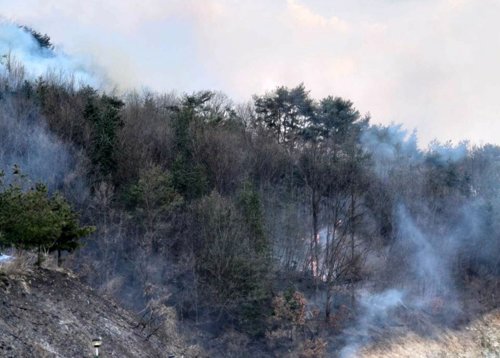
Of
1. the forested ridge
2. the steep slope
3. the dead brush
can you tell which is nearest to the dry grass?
the forested ridge

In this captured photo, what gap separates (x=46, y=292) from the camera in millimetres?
13188

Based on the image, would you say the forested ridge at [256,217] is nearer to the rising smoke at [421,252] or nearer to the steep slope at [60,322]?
the rising smoke at [421,252]

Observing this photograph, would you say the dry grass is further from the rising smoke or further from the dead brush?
the dead brush

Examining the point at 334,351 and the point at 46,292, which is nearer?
the point at 46,292

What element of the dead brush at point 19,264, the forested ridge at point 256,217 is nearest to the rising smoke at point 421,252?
the forested ridge at point 256,217

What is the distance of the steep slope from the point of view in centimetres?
1093

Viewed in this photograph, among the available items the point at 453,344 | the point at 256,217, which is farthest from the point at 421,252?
the point at 256,217

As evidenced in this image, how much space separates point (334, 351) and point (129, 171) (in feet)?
48.9

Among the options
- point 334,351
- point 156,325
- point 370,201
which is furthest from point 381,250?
point 156,325

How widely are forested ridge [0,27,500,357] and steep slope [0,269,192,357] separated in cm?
135

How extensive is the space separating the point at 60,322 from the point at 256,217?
1673 cm

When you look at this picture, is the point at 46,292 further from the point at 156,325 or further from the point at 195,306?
the point at 195,306

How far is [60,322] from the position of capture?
Result: 12375 millimetres

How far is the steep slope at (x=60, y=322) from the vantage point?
10930 mm
